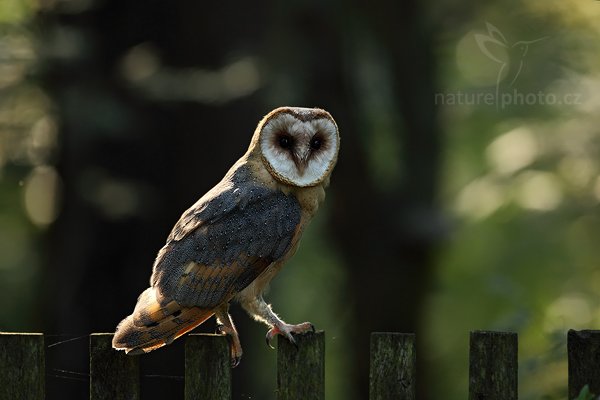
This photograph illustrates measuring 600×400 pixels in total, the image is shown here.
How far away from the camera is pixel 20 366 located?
12.3 ft

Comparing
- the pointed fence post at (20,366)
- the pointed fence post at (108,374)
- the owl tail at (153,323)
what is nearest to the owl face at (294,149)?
the owl tail at (153,323)

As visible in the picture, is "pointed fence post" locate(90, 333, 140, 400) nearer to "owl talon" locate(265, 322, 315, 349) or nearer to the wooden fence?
the wooden fence

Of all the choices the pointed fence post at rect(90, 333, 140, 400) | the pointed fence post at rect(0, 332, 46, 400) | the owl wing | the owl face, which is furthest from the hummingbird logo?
the pointed fence post at rect(0, 332, 46, 400)

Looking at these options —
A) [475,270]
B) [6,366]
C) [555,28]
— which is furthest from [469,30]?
[6,366]

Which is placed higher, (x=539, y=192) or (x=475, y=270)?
(x=539, y=192)

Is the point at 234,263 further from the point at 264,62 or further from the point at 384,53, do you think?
the point at 384,53

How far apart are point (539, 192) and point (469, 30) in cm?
389

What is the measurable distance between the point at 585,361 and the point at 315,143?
1.72 metres

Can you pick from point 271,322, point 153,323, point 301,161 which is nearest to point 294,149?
point 301,161

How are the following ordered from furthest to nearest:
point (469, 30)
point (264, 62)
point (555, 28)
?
point (469, 30) → point (555, 28) → point (264, 62)

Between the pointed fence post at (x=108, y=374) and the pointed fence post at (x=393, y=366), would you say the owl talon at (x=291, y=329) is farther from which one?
the pointed fence post at (x=108, y=374)

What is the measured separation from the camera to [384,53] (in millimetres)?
11148

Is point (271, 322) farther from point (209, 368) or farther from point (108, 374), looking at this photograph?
point (108, 374)

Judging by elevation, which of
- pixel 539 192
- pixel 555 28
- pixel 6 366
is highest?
pixel 555 28
